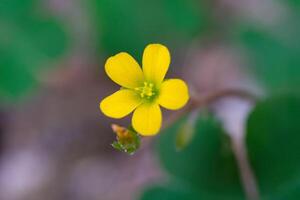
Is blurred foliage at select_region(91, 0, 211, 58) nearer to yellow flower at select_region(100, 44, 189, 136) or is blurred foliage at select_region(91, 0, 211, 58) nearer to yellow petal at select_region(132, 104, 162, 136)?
yellow flower at select_region(100, 44, 189, 136)

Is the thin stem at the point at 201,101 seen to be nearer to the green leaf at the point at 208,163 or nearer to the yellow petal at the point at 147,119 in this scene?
the green leaf at the point at 208,163

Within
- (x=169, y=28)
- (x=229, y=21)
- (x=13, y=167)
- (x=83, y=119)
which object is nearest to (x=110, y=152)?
(x=83, y=119)

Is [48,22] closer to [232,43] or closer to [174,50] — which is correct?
[174,50]

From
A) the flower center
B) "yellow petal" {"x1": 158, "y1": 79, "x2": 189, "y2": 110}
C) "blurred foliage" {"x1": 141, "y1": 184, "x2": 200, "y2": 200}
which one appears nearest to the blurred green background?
"blurred foliage" {"x1": 141, "y1": 184, "x2": 200, "y2": 200}

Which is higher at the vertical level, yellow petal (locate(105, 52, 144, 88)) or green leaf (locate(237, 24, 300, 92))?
green leaf (locate(237, 24, 300, 92))

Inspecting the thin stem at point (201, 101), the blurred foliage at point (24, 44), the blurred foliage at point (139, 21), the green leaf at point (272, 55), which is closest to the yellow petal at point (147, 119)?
the thin stem at point (201, 101)

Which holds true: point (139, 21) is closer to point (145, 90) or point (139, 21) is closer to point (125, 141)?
point (145, 90)
